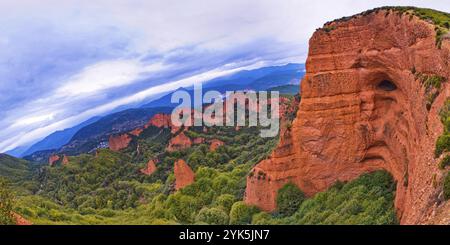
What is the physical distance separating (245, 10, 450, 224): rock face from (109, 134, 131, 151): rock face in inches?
2846

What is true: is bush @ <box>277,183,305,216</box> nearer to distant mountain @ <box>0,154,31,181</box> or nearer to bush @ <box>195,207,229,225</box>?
bush @ <box>195,207,229,225</box>

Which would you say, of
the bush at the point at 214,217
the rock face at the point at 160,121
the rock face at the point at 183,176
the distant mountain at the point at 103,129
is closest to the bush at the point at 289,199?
the bush at the point at 214,217

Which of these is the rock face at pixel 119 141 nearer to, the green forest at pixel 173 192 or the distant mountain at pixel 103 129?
the green forest at pixel 173 192

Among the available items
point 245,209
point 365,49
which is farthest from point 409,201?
point 245,209

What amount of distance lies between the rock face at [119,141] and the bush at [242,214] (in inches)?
2818

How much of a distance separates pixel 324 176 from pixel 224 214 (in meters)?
10.3

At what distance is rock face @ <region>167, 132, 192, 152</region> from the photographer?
88.3 m

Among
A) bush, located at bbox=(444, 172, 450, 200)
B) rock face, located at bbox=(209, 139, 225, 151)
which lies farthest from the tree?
rock face, located at bbox=(209, 139, 225, 151)

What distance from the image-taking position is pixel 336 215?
86.2 ft

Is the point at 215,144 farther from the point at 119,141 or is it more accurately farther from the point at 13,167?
the point at 13,167

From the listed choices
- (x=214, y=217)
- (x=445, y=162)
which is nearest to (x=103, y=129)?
(x=214, y=217)

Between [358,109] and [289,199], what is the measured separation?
748 centimetres
